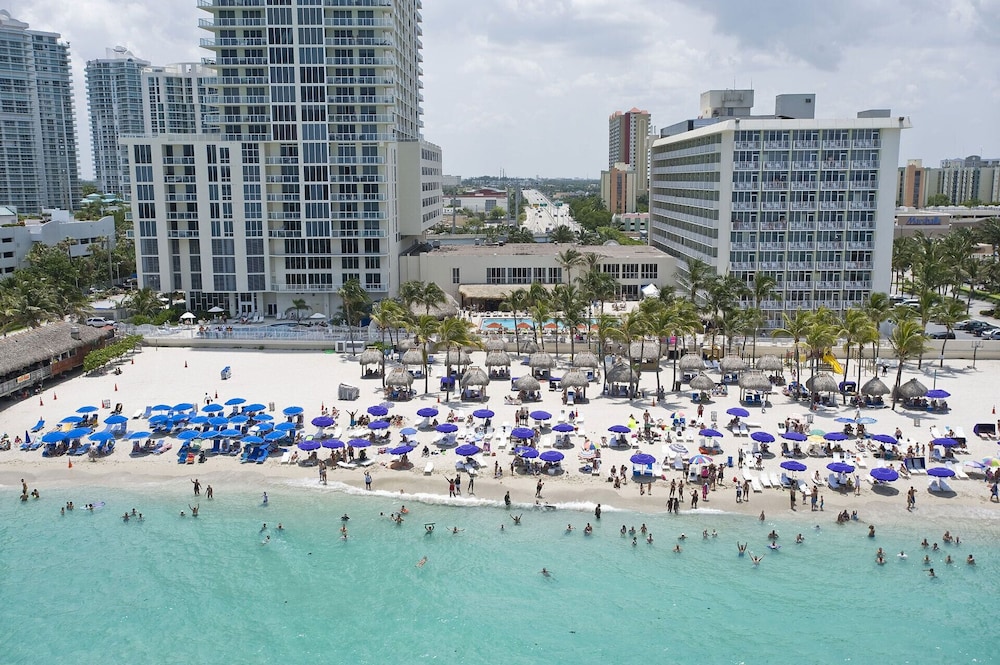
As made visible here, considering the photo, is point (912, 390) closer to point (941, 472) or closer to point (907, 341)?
point (907, 341)

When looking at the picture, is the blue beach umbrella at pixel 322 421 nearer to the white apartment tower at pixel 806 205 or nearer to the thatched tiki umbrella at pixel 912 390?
the thatched tiki umbrella at pixel 912 390

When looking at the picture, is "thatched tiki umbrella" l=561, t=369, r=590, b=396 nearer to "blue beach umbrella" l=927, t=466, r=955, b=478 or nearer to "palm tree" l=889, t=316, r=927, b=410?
"palm tree" l=889, t=316, r=927, b=410

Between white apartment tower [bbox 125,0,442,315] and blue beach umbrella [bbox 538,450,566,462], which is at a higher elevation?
white apartment tower [bbox 125,0,442,315]

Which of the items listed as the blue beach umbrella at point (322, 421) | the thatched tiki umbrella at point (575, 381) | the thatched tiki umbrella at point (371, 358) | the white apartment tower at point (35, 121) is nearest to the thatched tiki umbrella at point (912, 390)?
the thatched tiki umbrella at point (575, 381)

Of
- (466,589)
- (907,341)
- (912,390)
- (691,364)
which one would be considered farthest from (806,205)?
(466,589)

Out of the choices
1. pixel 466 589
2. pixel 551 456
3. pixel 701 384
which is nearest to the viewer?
pixel 466 589

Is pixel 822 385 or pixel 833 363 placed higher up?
pixel 822 385

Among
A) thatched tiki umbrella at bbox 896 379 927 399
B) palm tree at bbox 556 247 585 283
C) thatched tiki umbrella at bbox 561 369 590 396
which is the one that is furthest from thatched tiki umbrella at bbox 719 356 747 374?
palm tree at bbox 556 247 585 283
